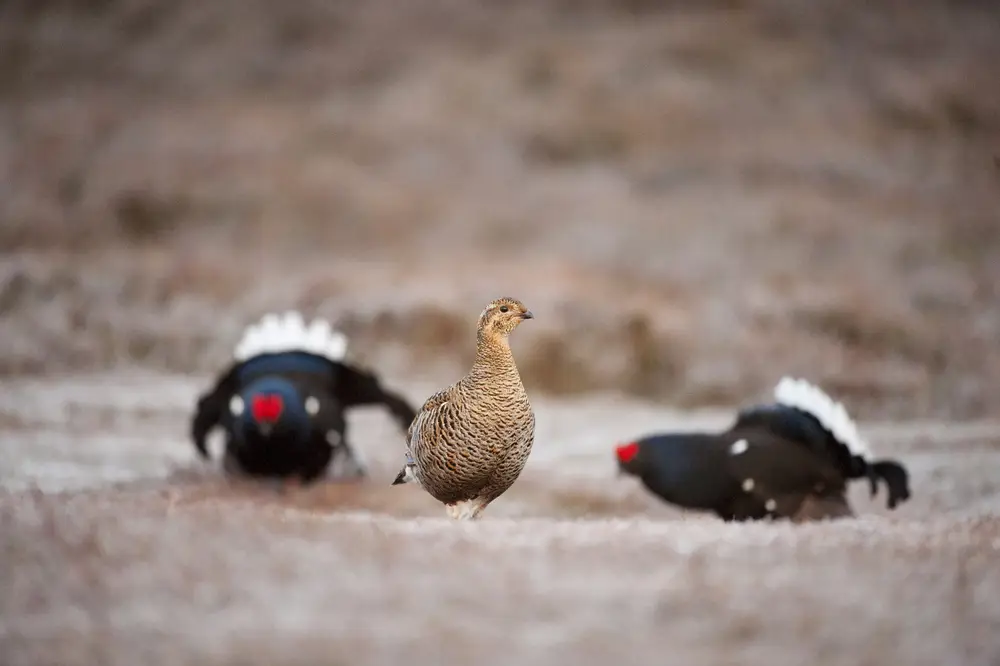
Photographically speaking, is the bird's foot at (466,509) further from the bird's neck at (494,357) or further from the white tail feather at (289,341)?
Result: the white tail feather at (289,341)

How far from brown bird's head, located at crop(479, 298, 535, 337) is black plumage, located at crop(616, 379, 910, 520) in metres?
0.50

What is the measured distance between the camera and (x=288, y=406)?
1.85 metres

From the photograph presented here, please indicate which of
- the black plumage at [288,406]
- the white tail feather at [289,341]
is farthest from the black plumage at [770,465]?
the white tail feather at [289,341]

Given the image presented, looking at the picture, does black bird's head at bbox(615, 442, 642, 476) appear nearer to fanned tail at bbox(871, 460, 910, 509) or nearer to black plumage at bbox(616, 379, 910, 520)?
black plumage at bbox(616, 379, 910, 520)

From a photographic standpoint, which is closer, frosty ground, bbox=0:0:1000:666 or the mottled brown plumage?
the mottled brown plumage

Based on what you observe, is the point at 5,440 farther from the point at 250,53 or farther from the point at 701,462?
the point at 250,53

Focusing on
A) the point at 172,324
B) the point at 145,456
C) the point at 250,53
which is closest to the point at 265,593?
the point at 145,456

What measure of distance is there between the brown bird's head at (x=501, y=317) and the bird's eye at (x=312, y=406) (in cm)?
70

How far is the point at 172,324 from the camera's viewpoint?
10.3 feet

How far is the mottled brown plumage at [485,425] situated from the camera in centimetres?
123

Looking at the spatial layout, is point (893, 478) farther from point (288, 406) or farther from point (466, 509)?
point (288, 406)

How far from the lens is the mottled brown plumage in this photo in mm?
1227

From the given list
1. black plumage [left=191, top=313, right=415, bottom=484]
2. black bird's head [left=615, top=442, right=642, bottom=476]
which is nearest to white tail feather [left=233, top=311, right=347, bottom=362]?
black plumage [left=191, top=313, right=415, bottom=484]

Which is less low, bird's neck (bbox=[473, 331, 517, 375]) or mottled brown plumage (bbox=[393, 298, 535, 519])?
bird's neck (bbox=[473, 331, 517, 375])
